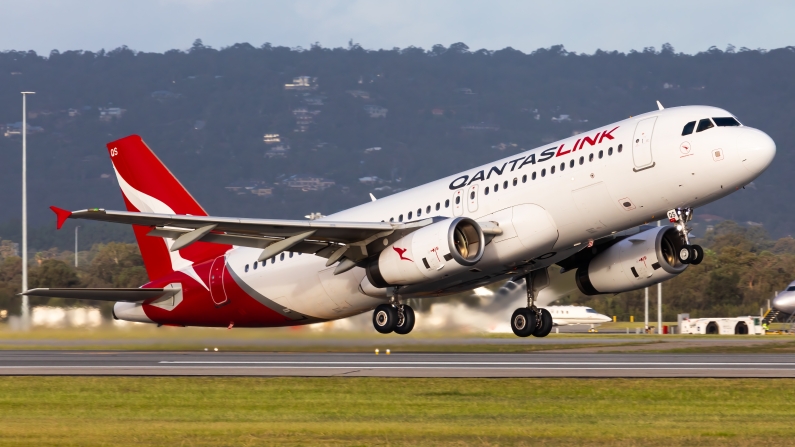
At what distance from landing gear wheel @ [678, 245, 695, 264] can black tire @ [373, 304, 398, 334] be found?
8662 mm

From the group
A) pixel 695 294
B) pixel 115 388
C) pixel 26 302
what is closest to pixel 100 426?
pixel 115 388

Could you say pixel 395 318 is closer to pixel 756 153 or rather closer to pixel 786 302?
pixel 756 153

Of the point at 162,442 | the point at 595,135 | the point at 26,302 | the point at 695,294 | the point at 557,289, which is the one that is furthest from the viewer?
the point at 695,294

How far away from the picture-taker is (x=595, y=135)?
3123 centimetres

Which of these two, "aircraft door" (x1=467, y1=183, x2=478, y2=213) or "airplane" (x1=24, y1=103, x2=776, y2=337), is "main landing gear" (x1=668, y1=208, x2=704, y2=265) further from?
"aircraft door" (x1=467, y1=183, x2=478, y2=213)

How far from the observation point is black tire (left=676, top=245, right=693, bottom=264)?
31.6m

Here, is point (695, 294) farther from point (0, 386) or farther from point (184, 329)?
point (0, 386)

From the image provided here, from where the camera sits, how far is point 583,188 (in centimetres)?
3075

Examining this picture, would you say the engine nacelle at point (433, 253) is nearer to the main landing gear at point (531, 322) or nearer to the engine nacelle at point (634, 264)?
the main landing gear at point (531, 322)

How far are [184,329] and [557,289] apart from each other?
44.8 ft

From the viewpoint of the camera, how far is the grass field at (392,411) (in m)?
16.3

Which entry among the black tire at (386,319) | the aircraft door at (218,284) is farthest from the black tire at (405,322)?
the aircraft door at (218,284)

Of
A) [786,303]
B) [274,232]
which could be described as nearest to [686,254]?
[274,232]

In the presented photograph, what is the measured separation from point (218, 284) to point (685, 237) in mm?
15915
